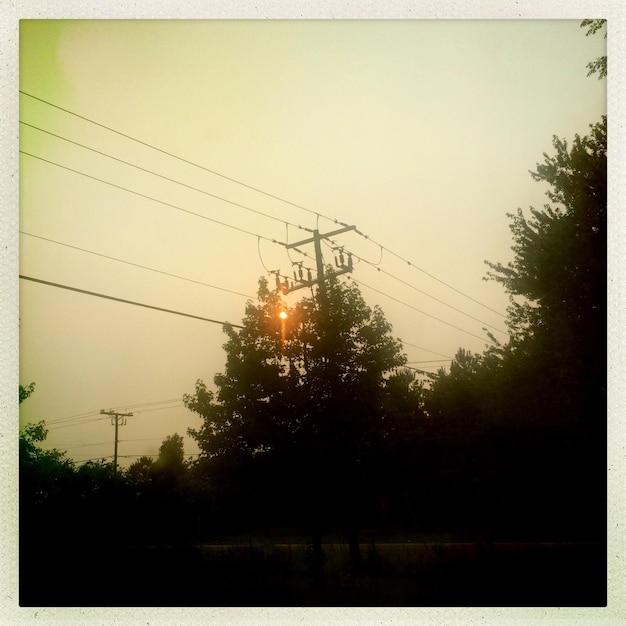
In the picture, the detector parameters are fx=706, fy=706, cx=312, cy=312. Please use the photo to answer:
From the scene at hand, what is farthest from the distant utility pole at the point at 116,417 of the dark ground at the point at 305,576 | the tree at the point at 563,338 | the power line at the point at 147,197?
the tree at the point at 563,338

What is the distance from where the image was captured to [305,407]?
6.70 metres

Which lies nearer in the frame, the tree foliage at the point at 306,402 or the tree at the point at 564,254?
the tree at the point at 564,254

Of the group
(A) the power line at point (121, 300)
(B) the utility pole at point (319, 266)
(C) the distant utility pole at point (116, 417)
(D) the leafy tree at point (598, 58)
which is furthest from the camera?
(B) the utility pole at point (319, 266)

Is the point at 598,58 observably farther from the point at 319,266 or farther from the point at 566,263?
the point at 319,266

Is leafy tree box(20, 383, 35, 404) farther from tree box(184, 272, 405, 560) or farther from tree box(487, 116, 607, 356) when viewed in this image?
tree box(487, 116, 607, 356)

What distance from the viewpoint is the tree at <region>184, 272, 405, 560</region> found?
254 inches

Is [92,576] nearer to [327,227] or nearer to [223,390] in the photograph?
[223,390]

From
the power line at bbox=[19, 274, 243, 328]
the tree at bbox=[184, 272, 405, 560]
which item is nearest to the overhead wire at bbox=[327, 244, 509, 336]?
the tree at bbox=[184, 272, 405, 560]

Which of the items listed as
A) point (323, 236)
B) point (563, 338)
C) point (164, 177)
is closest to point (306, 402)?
point (323, 236)

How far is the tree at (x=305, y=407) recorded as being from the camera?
6461mm

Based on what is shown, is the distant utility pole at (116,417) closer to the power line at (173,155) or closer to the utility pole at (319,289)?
the utility pole at (319,289)

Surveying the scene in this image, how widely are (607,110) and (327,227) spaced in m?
2.33

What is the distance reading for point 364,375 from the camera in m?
6.98

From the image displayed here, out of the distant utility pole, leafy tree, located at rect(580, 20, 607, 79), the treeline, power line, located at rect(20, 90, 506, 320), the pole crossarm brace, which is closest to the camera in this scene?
leafy tree, located at rect(580, 20, 607, 79)
